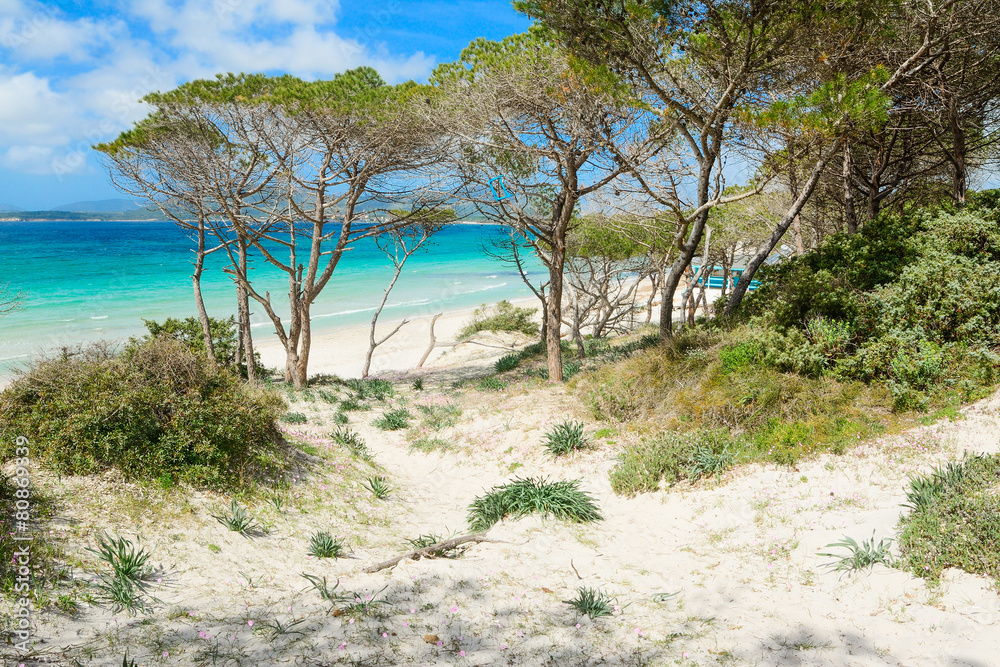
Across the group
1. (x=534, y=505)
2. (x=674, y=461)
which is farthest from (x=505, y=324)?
(x=534, y=505)

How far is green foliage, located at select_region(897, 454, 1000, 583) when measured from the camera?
3.96m

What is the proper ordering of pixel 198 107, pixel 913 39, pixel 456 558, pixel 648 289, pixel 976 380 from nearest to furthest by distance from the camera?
pixel 456 558 → pixel 976 380 → pixel 913 39 → pixel 198 107 → pixel 648 289

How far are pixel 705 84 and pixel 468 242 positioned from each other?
303 feet

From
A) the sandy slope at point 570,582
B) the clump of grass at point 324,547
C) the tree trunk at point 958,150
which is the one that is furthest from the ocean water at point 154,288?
the tree trunk at point 958,150

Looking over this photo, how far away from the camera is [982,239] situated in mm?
7668

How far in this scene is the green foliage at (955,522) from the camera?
3.96 metres

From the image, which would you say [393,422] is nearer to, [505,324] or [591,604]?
[591,604]

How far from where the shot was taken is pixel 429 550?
5.32 m

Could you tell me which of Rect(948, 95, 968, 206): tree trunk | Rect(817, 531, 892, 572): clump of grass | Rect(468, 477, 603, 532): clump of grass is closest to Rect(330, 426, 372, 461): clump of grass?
Rect(468, 477, 603, 532): clump of grass

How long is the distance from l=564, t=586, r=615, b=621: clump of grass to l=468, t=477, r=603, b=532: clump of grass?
1.75 metres

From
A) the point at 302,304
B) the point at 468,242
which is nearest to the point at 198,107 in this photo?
the point at 302,304

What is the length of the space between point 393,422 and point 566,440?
3.97 meters

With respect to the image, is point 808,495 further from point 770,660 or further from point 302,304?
point 302,304

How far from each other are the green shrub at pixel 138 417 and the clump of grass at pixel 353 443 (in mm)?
1966
